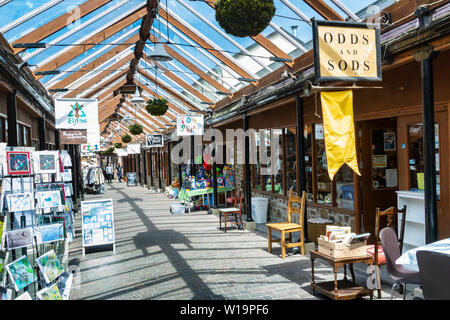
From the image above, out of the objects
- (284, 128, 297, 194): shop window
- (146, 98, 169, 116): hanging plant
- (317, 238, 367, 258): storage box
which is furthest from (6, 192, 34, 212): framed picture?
(284, 128, 297, 194): shop window

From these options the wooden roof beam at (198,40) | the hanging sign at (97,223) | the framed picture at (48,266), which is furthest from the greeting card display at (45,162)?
the wooden roof beam at (198,40)

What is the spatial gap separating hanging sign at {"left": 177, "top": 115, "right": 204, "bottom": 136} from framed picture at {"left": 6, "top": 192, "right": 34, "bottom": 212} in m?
7.29

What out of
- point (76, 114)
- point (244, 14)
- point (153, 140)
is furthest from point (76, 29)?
point (153, 140)

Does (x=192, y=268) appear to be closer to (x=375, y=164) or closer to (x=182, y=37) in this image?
(x=375, y=164)

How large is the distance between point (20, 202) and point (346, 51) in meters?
4.74

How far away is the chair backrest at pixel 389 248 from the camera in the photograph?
4059 mm

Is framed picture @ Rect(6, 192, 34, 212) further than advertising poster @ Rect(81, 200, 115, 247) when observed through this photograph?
No

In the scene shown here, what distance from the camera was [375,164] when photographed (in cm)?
695

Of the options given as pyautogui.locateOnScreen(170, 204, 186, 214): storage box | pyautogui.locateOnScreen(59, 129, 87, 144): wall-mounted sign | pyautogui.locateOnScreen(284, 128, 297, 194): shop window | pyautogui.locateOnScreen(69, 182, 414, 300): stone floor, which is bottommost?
pyautogui.locateOnScreen(69, 182, 414, 300): stone floor

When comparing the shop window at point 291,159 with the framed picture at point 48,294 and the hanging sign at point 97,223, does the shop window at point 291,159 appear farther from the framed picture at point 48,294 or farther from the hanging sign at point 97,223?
the framed picture at point 48,294

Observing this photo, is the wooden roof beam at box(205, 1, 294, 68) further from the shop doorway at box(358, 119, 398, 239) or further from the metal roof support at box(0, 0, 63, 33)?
the metal roof support at box(0, 0, 63, 33)

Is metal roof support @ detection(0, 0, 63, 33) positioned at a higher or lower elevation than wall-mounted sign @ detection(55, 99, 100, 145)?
higher

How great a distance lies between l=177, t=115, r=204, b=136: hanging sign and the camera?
11.9 meters
